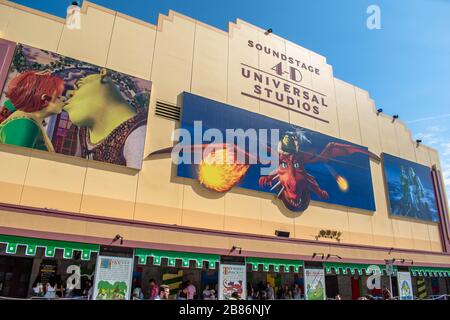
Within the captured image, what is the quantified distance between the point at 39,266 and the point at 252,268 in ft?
30.5

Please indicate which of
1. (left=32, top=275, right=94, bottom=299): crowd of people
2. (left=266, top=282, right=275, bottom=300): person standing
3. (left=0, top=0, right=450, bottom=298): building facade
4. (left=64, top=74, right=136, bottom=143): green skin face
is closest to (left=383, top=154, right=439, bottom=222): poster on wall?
(left=0, top=0, right=450, bottom=298): building facade

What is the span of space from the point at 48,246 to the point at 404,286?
19732 mm

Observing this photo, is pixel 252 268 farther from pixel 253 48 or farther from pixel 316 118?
pixel 253 48

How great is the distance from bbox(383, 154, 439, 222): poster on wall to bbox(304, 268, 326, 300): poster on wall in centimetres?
1049

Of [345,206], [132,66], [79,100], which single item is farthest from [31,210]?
[345,206]

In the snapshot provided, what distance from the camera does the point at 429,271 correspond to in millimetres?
22562

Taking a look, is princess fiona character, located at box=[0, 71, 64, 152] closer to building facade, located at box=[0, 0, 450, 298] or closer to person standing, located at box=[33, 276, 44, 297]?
building facade, located at box=[0, 0, 450, 298]

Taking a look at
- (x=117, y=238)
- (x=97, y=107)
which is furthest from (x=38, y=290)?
(x=97, y=107)

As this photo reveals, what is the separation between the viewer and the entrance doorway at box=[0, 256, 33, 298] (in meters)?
13.6

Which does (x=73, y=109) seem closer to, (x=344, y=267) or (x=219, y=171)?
(x=219, y=171)

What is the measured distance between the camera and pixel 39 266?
14234 millimetres

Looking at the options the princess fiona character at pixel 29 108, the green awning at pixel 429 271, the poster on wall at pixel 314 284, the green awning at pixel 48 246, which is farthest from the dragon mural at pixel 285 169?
the green awning at pixel 429 271

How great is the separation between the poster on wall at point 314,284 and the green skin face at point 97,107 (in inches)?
475

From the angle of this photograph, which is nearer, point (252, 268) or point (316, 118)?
point (252, 268)
